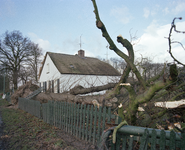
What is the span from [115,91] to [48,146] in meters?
2.89

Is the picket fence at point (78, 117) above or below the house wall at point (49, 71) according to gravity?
below

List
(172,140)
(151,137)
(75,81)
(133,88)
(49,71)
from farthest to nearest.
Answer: (49,71) → (75,81) → (133,88) → (151,137) → (172,140)

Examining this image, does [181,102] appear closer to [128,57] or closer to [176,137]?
[176,137]

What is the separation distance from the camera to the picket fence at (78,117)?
3.52m

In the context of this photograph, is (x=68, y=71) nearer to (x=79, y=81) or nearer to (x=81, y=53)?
(x=81, y=53)

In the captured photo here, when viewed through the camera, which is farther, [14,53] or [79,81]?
[14,53]

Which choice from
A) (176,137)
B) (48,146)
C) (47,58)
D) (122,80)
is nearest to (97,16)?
(122,80)

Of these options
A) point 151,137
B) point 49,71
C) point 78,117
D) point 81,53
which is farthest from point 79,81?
point 81,53

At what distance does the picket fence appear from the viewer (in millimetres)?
3521

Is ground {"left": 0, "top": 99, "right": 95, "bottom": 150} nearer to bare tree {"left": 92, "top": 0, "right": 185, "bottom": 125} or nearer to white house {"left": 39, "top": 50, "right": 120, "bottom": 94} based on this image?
bare tree {"left": 92, "top": 0, "right": 185, "bottom": 125}

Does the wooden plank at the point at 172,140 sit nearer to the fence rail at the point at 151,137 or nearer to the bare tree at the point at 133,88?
the fence rail at the point at 151,137

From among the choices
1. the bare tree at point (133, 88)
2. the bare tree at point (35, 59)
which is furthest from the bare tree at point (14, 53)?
the bare tree at point (133, 88)

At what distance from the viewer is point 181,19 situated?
2.65 meters

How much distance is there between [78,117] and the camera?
4.25 metres
